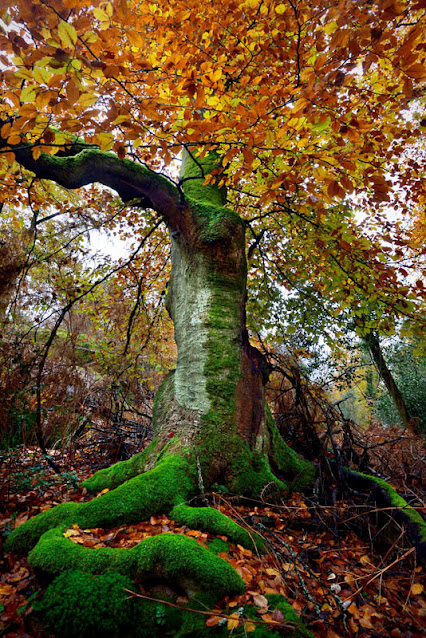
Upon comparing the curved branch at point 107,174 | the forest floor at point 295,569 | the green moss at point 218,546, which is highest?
the curved branch at point 107,174

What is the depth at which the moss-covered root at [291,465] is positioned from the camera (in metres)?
3.38

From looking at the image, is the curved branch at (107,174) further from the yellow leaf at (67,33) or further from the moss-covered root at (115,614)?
the moss-covered root at (115,614)

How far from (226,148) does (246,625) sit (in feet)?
12.5

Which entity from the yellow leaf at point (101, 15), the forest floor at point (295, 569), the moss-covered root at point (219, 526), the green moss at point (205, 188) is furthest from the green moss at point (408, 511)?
the green moss at point (205, 188)

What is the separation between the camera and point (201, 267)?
3.72m

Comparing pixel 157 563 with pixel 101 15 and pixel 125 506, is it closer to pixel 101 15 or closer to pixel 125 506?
pixel 125 506

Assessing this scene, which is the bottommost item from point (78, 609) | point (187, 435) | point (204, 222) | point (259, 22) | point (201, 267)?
point (78, 609)

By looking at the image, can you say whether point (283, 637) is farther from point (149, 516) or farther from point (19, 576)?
point (19, 576)

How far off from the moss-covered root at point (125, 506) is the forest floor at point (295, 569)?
75 mm

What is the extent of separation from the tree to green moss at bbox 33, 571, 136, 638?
93 mm

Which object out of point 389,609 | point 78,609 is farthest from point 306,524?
point 78,609

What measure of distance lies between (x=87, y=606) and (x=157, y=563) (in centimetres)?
38

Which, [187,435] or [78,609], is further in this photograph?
[187,435]

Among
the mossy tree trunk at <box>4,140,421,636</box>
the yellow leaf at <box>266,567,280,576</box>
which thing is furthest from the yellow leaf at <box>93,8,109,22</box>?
the yellow leaf at <box>266,567,280,576</box>
